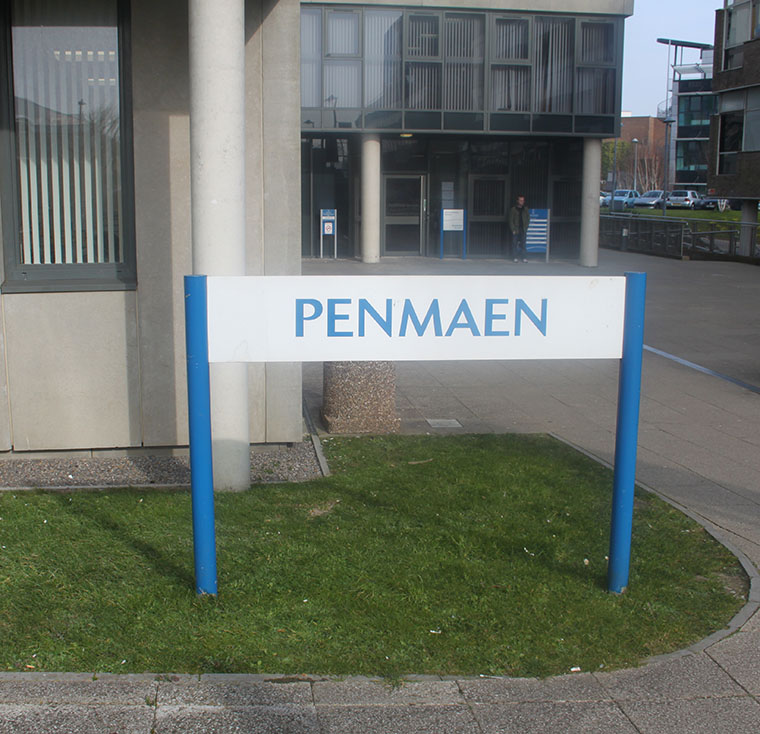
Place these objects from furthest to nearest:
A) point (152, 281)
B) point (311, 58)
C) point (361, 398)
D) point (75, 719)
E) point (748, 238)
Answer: point (748, 238), point (311, 58), point (361, 398), point (152, 281), point (75, 719)

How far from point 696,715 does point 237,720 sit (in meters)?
1.65

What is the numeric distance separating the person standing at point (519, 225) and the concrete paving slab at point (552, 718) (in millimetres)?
23951

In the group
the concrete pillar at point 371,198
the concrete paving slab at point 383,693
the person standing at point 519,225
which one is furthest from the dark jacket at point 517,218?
the concrete paving slab at point 383,693

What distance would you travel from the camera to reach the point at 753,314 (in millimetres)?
16438

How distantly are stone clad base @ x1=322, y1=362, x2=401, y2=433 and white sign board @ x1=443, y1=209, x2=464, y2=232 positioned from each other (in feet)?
67.6

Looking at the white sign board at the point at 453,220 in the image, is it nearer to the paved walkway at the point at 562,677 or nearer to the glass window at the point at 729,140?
A: the glass window at the point at 729,140

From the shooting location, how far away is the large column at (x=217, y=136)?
18.5 feet

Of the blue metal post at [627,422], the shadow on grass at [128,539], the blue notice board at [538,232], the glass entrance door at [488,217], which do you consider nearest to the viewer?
the blue metal post at [627,422]

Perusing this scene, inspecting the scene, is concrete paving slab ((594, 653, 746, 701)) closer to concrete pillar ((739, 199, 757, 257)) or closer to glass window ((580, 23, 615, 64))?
glass window ((580, 23, 615, 64))

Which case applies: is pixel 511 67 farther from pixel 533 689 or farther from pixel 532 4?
pixel 533 689

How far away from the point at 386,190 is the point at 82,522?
23.5 m

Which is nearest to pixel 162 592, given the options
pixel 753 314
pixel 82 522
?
pixel 82 522

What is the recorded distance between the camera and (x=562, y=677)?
3.78 metres

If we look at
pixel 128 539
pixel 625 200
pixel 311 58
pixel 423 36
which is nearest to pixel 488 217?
pixel 423 36
